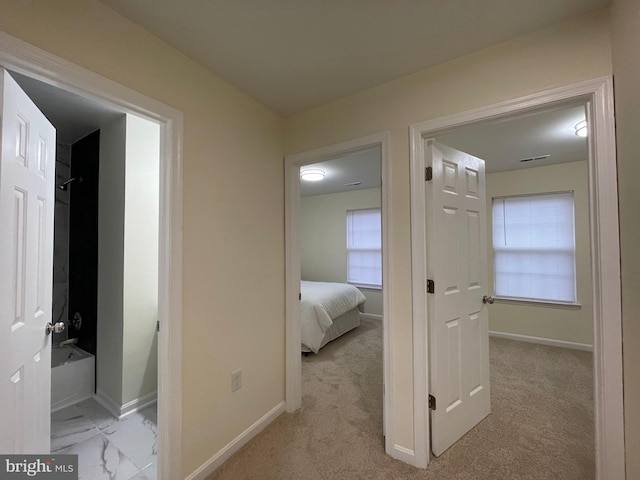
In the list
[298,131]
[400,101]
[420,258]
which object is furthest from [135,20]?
[420,258]

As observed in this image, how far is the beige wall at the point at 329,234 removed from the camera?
5199mm

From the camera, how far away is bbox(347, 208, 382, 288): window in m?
5.13

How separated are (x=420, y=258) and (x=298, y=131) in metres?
1.35

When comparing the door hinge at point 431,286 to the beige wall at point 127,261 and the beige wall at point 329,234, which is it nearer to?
the beige wall at point 127,261

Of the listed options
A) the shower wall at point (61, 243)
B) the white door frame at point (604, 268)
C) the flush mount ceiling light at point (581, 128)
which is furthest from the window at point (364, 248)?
the shower wall at point (61, 243)

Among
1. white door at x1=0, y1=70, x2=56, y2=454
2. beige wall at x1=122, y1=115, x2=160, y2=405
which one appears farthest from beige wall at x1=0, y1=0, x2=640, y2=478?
beige wall at x1=122, y1=115, x2=160, y2=405

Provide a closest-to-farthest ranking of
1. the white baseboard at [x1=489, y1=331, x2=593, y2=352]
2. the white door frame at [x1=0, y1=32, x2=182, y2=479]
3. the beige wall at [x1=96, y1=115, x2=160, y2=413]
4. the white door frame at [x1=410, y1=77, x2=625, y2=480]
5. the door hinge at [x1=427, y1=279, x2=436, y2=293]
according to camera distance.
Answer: the white door frame at [x1=410, y1=77, x2=625, y2=480] → the white door frame at [x1=0, y1=32, x2=182, y2=479] → the door hinge at [x1=427, y1=279, x2=436, y2=293] → the beige wall at [x1=96, y1=115, x2=160, y2=413] → the white baseboard at [x1=489, y1=331, x2=593, y2=352]

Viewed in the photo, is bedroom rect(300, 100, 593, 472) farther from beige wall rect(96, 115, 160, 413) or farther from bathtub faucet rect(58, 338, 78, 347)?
bathtub faucet rect(58, 338, 78, 347)

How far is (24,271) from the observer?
45.9 inches

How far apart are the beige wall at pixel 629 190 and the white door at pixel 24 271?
7.57ft

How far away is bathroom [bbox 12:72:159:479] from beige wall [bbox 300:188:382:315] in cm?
315

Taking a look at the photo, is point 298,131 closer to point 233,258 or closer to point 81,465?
point 233,258

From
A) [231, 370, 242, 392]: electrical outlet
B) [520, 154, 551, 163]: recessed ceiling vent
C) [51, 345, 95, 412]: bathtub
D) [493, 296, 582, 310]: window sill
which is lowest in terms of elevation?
[51, 345, 95, 412]: bathtub

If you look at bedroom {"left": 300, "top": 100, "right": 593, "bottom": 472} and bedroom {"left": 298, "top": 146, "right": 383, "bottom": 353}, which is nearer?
bedroom {"left": 300, "top": 100, "right": 593, "bottom": 472}
